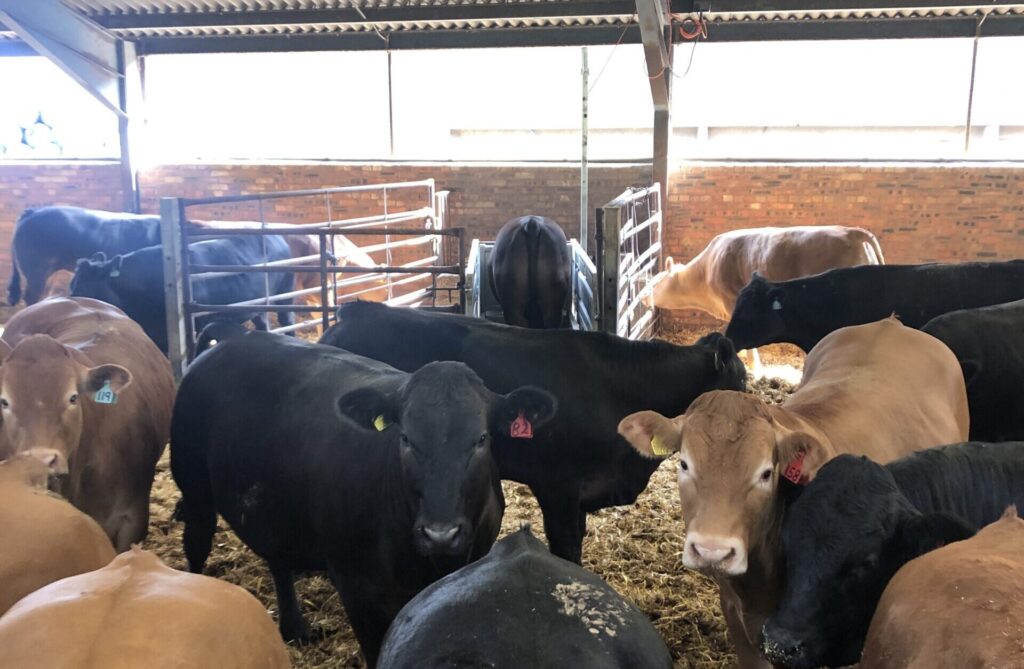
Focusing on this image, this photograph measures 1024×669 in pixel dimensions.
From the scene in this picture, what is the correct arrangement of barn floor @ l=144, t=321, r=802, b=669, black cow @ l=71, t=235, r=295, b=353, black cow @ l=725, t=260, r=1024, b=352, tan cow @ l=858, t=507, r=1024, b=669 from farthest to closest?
black cow @ l=71, t=235, r=295, b=353
black cow @ l=725, t=260, r=1024, b=352
barn floor @ l=144, t=321, r=802, b=669
tan cow @ l=858, t=507, r=1024, b=669

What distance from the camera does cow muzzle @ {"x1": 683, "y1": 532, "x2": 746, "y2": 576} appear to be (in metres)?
2.35

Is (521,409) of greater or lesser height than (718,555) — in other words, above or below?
above

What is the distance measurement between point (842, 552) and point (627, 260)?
5.58m

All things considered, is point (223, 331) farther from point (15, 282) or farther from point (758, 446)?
point (15, 282)

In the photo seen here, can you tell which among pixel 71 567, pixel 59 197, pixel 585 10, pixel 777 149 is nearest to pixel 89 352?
pixel 71 567

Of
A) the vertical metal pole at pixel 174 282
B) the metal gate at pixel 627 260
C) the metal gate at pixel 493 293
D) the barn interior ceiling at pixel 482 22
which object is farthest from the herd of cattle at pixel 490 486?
the barn interior ceiling at pixel 482 22

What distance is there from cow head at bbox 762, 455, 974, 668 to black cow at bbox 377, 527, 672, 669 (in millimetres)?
460

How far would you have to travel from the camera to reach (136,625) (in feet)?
5.62

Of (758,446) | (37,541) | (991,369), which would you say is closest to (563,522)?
(758,446)

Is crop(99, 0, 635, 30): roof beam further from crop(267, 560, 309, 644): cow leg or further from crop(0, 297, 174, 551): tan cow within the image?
crop(267, 560, 309, 644): cow leg

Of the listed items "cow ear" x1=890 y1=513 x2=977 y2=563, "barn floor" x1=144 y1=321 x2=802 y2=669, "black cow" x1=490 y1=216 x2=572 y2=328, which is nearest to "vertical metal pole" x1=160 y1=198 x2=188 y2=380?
"barn floor" x1=144 y1=321 x2=802 y2=669

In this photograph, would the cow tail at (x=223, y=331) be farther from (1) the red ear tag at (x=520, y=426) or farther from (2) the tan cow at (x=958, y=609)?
(2) the tan cow at (x=958, y=609)

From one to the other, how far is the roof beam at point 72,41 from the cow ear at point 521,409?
9439 millimetres

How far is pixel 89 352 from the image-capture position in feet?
13.3
